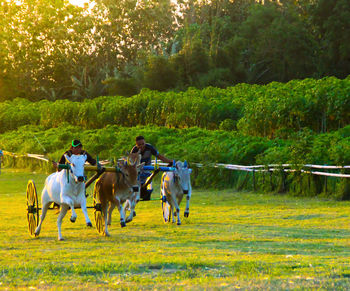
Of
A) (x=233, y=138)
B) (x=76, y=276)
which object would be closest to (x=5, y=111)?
(x=233, y=138)

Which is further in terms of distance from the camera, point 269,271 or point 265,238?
point 265,238

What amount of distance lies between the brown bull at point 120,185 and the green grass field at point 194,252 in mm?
773

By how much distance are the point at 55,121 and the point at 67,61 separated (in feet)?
76.7

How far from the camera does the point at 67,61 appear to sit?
79.0m

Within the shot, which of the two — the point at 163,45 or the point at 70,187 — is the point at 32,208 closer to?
A: the point at 70,187

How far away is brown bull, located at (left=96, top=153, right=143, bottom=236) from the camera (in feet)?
51.5

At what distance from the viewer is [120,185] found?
1581 cm

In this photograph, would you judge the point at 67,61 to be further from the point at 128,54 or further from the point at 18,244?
the point at 18,244

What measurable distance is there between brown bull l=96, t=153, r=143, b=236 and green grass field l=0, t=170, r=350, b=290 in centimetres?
77

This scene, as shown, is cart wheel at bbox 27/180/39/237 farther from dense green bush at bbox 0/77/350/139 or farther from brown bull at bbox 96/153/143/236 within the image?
dense green bush at bbox 0/77/350/139

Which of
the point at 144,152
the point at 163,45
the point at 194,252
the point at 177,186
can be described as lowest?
the point at 194,252

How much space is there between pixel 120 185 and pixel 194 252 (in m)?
3.77

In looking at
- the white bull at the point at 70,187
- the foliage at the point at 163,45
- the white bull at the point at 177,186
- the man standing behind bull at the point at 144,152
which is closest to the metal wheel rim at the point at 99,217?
the white bull at the point at 70,187

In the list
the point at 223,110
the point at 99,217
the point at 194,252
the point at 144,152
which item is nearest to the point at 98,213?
the point at 99,217
